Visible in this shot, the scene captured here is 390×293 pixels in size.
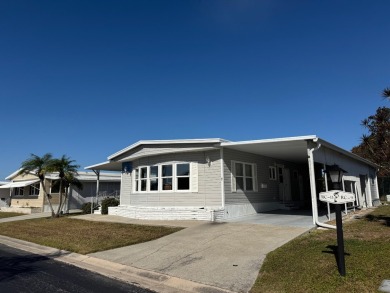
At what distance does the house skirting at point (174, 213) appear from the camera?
13672 mm

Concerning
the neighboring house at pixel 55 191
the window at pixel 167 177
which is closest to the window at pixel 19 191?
the neighboring house at pixel 55 191

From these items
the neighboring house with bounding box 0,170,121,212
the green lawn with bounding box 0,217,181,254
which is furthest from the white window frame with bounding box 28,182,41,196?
the green lawn with bounding box 0,217,181,254

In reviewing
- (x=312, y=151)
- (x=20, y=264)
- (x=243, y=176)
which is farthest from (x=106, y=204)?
(x=312, y=151)

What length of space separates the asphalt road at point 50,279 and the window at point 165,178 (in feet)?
24.9

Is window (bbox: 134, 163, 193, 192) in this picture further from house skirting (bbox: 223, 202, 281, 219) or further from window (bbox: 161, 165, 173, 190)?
house skirting (bbox: 223, 202, 281, 219)

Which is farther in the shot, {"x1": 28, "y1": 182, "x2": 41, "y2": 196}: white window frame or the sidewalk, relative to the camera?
{"x1": 28, "y1": 182, "x2": 41, "y2": 196}: white window frame

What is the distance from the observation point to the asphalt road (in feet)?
19.7

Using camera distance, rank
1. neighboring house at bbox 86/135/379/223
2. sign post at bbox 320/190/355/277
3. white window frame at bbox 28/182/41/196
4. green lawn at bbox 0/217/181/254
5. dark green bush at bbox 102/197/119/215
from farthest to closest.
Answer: white window frame at bbox 28/182/41/196 < dark green bush at bbox 102/197/119/215 < neighboring house at bbox 86/135/379/223 < green lawn at bbox 0/217/181/254 < sign post at bbox 320/190/355/277

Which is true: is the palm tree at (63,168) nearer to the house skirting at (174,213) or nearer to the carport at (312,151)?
the house skirting at (174,213)

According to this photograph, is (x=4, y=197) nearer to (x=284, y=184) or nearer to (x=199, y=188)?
(x=199, y=188)

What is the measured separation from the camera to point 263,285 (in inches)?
231

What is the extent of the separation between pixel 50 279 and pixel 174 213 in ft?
27.4

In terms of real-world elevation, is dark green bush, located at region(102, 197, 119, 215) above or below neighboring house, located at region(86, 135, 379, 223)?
below

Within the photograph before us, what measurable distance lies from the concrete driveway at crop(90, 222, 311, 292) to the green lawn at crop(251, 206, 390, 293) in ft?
1.29
